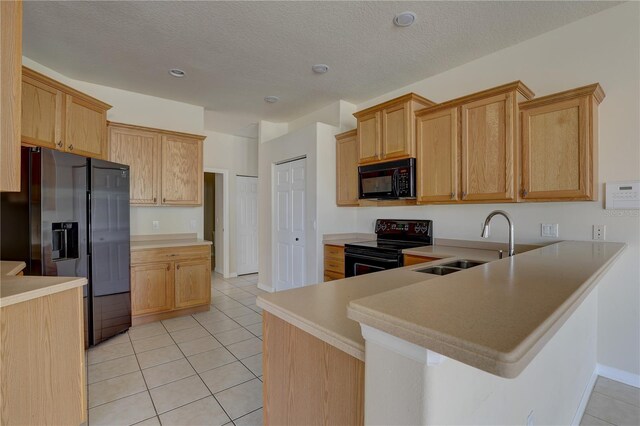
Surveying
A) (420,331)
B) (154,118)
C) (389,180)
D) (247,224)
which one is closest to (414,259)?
(389,180)

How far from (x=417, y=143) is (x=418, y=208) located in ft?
2.59

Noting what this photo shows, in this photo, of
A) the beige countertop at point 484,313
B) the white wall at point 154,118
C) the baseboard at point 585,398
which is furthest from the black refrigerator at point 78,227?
the baseboard at point 585,398

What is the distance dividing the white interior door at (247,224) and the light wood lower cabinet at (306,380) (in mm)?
4722

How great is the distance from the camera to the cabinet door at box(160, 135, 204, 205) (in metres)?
3.67

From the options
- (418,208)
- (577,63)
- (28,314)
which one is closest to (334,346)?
(28,314)

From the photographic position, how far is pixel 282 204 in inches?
176

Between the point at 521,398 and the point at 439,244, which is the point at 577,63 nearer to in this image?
the point at 439,244

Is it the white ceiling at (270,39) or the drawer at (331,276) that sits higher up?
the white ceiling at (270,39)

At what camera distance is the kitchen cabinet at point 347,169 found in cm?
371

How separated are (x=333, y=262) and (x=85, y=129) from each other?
2981 mm

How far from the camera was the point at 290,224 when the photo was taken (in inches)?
168

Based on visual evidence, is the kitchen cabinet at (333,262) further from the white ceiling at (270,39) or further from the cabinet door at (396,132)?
the white ceiling at (270,39)

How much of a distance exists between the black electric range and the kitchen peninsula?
1.59m

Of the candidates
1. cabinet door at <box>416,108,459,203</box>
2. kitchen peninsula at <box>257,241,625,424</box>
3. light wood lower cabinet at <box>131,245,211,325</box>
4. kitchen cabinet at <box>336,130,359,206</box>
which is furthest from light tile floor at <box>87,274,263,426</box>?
cabinet door at <box>416,108,459,203</box>
